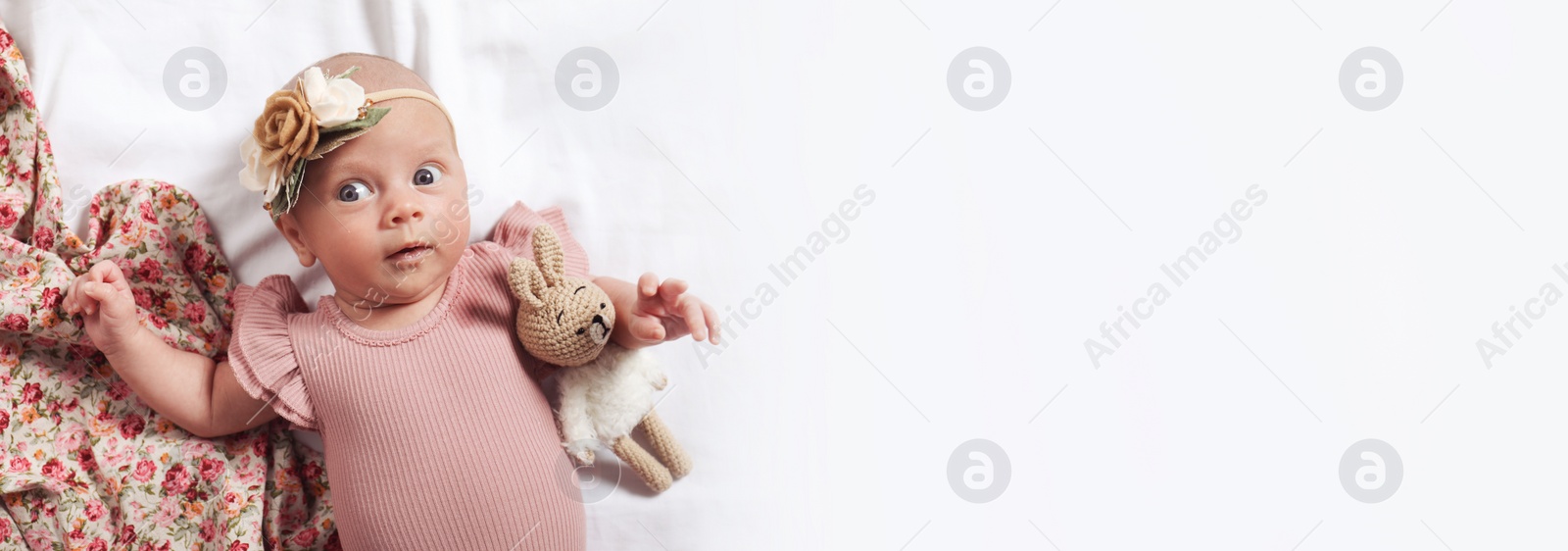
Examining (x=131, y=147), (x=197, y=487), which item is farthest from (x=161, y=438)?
(x=131, y=147)

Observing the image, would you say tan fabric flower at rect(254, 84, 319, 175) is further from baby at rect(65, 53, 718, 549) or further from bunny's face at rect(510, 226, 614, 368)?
bunny's face at rect(510, 226, 614, 368)

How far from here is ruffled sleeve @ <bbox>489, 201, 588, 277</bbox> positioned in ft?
4.58

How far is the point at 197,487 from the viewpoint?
53.3 inches

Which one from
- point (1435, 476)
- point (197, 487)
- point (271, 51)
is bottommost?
point (197, 487)

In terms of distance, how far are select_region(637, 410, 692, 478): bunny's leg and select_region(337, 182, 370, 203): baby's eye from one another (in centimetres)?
51

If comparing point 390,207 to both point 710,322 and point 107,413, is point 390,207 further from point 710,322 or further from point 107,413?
point 107,413

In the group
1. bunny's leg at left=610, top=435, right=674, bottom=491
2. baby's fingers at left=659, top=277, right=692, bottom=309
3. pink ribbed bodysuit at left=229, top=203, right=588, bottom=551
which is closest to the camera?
baby's fingers at left=659, top=277, right=692, bottom=309

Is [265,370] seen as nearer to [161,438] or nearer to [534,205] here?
[161,438]

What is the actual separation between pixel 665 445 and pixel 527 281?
1.18ft

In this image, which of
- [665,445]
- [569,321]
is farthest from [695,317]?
[665,445]

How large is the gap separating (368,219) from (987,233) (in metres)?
0.96

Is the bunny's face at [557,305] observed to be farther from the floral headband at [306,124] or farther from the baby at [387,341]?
the floral headband at [306,124]

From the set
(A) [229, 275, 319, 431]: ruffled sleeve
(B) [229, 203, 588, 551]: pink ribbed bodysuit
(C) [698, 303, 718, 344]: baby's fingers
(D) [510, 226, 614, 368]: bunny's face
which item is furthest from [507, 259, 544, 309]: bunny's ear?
(A) [229, 275, 319, 431]: ruffled sleeve

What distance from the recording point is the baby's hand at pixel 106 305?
123cm
